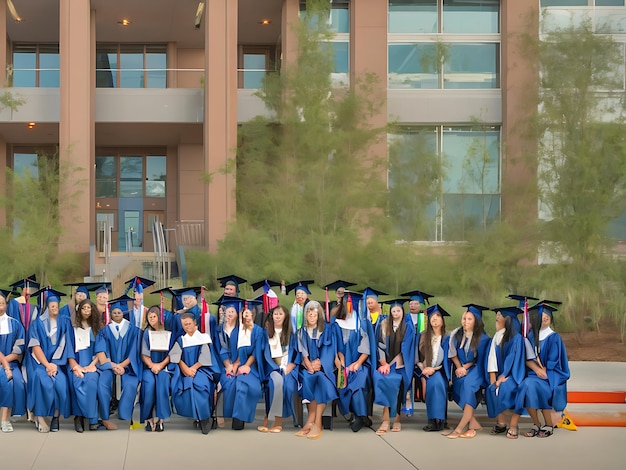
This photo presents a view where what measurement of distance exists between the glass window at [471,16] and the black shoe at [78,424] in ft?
65.4

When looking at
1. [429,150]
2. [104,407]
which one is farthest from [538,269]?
[104,407]

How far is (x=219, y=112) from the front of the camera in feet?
88.6

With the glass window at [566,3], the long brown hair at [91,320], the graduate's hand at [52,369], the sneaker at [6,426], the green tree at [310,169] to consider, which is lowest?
the sneaker at [6,426]

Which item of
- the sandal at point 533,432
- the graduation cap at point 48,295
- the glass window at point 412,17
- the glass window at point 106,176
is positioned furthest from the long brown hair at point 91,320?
the glass window at point 106,176

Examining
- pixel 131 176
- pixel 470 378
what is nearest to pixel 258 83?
pixel 131 176

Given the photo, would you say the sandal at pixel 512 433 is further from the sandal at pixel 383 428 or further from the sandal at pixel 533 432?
the sandal at pixel 383 428

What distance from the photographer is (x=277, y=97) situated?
25609mm

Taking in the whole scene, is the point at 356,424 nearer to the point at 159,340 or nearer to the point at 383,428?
the point at 383,428

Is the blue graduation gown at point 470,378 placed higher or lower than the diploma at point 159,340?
lower

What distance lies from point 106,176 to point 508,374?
25.3 meters

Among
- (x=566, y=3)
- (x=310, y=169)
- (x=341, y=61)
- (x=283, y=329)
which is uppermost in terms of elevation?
(x=566, y=3)

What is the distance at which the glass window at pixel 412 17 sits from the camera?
27656mm

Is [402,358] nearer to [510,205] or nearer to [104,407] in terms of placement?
[104,407]

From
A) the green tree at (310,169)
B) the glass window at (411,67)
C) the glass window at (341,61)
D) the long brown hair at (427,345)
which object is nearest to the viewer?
the long brown hair at (427,345)
